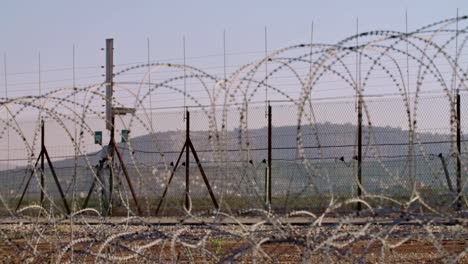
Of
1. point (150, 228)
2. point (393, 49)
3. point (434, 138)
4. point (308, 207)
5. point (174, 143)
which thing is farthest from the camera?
point (174, 143)

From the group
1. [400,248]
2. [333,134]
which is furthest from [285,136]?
[400,248]

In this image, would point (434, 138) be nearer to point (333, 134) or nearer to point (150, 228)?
point (333, 134)

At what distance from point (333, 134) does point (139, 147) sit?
5480mm

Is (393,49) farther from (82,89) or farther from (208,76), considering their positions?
(82,89)

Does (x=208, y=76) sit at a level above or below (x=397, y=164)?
above

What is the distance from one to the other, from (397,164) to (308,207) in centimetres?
335

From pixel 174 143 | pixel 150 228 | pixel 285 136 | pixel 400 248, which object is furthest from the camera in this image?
pixel 174 143

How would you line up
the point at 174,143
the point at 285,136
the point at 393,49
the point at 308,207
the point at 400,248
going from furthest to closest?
the point at 174,143
the point at 285,136
the point at 308,207
the point at 400,248
the point at 393,49

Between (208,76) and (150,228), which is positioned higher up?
(208,76)

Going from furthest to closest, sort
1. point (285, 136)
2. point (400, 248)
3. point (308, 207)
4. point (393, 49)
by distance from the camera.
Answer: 1. point (285, 136)
2. point (308, 207)
3. point (400, 248)
4. point (393, 49)

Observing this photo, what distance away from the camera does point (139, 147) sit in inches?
946

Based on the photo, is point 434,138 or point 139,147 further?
point 139,147

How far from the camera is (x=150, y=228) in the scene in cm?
772

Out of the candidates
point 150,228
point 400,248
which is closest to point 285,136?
point 400,248
